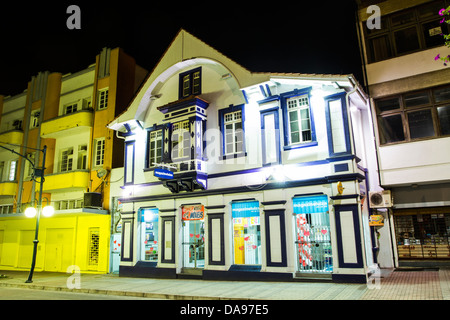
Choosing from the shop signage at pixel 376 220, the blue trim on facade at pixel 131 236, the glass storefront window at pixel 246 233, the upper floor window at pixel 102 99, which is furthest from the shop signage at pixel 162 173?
the shop signage at pixel 376 220

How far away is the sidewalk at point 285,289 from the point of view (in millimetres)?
10000

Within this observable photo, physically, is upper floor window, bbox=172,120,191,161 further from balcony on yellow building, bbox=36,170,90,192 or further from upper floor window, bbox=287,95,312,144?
balcony on yellow building, bbox=36,170,90,192

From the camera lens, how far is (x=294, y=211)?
1372 cm

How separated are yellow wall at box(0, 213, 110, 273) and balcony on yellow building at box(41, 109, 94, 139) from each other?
566cm

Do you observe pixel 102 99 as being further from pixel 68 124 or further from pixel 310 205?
pixel 310 205

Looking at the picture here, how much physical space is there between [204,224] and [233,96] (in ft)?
20.6

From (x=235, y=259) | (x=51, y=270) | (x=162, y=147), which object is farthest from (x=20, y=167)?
(x=235, y=259)

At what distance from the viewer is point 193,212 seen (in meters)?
16.5

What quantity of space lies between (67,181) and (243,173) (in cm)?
1260

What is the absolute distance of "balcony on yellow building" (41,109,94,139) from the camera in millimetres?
21781

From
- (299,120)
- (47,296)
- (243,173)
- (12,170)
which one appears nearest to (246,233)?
(243,173)

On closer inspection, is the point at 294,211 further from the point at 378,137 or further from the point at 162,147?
the point at 162,147

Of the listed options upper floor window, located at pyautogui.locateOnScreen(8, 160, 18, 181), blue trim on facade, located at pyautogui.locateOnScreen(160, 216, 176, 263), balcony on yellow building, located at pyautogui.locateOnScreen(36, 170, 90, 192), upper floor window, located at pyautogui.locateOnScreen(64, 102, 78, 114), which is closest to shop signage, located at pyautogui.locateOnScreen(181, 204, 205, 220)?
blue trim on facade, located at pyautogui.locateOnScreen(160, 216, 176, 263)
